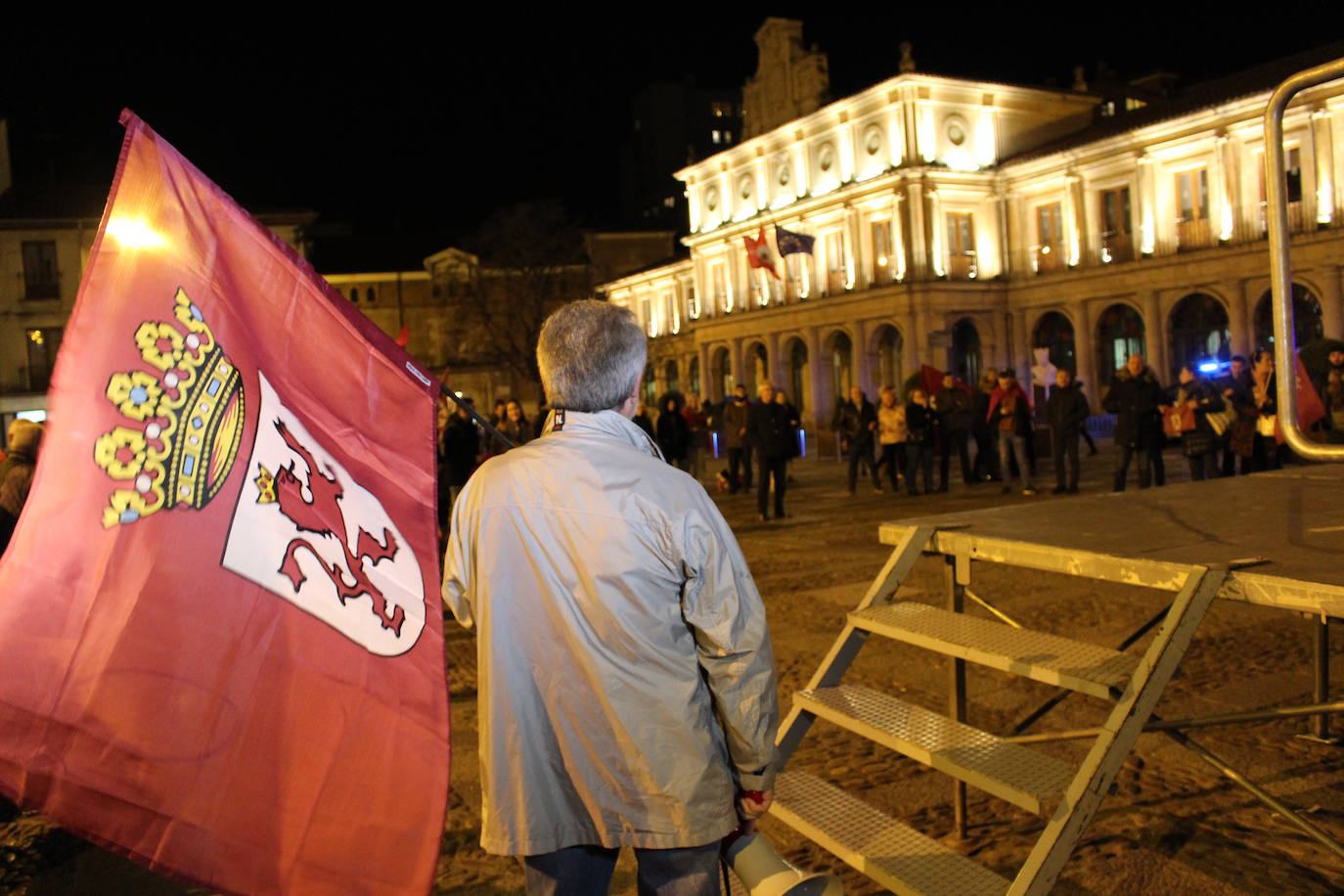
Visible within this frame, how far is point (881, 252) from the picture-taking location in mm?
45000

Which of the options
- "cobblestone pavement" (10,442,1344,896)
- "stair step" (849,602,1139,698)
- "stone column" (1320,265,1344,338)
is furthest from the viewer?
"stone column" (1320,265,1344,338)

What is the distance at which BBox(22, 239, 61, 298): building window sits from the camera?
45.9 metres

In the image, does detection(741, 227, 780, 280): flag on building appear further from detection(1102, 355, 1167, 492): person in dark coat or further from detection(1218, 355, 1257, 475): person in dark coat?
detection(1218, 355, 1257, 475): person in dark coat

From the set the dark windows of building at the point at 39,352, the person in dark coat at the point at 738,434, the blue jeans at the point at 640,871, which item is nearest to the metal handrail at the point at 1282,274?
the blue jeans at the point at 640,871

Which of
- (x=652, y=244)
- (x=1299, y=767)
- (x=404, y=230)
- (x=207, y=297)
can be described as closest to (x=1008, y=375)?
(x=1299, y=767)

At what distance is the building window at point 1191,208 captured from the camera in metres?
35.8

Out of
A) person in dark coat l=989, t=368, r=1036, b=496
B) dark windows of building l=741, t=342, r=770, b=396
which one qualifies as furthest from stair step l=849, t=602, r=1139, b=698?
dark windows of building l=741, t=342, r=770, b=396

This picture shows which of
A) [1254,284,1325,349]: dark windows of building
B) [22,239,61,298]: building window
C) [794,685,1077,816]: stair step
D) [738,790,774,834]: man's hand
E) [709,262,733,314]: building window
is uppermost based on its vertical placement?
[22,239,61,298]: building window

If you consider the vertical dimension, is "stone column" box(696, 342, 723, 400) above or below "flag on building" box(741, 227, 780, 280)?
below

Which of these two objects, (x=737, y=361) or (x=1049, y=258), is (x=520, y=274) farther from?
(x=1049, y=258)

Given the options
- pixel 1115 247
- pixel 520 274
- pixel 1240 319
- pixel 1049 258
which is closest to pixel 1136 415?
pixel 1240 319

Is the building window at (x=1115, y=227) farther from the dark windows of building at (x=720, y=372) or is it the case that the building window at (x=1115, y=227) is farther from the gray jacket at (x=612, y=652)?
the gray jacket at (x=612, y=652)

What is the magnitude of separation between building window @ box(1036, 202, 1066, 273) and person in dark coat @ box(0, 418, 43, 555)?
4027 cm

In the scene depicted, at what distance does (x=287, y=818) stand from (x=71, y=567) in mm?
697
